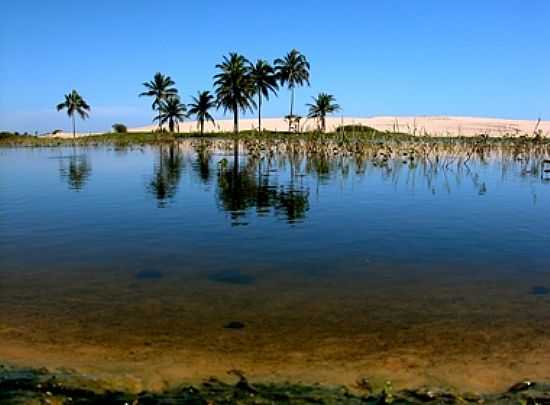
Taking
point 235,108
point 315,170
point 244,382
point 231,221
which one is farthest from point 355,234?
point 235,108

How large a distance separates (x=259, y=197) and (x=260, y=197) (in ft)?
0.11

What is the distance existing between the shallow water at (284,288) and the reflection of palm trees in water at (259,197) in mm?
147

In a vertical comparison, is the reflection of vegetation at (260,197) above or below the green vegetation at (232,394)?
above

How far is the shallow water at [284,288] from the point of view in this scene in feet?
18.3

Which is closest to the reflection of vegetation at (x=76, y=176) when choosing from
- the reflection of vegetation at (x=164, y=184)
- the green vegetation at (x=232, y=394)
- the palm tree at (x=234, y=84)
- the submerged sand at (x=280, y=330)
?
the reflection of vegetation at (x=164, y=184)

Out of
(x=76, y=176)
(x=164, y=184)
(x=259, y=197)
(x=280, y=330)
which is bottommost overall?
(x=280, y=330)

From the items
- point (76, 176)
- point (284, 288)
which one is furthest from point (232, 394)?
point (76, 176)

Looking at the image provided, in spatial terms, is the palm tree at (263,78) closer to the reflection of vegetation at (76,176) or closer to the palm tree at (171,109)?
the palm tree at (171,109)

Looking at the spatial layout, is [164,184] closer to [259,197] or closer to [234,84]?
[259,197]

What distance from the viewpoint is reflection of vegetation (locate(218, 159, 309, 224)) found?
1495 centimetres

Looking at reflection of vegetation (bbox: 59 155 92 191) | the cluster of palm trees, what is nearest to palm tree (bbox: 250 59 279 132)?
the cluster of palm trees

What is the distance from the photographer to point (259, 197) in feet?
58.5

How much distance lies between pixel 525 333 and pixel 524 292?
1657 millimetres

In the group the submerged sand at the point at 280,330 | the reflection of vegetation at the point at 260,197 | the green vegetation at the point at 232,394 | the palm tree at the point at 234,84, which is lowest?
the submerged sand at the point at 280,330
